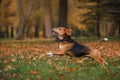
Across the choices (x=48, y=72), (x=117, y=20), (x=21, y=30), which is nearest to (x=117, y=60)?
(x=48, y=72)

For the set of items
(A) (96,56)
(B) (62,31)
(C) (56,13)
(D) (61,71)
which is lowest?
(D) (61,71)

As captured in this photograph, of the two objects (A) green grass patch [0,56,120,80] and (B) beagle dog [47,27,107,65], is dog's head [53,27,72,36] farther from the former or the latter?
(A) green grass patch [0,56,120,80]

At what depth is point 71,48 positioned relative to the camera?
11.8 m

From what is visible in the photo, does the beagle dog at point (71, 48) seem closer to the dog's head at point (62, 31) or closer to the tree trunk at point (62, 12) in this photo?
the dog's head at point (62, 31)

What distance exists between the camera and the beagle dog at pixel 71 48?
11.3 metres

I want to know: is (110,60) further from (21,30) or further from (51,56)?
(21,30)

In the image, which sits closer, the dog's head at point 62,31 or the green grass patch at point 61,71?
the green grass patch at point 61,71

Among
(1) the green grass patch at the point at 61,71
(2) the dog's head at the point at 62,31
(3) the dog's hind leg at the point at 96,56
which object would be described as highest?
(2) the dog's head at the point at 62,31

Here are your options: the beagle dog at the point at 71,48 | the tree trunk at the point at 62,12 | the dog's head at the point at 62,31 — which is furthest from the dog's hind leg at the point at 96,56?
the tree trunk at the point at 62,12

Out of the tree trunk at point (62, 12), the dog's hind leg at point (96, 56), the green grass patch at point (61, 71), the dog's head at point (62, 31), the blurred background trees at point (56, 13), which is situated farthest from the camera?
the blurred background trees at point (56, 13)

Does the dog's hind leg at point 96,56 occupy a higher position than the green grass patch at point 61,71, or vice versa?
the dog's hind leg at point 96,56

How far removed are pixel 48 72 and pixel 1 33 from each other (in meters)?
55.7

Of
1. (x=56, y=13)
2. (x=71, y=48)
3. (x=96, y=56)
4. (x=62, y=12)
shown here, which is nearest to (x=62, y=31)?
(x=71, y=48)

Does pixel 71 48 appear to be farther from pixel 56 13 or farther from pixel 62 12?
pixel 56 13
